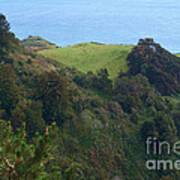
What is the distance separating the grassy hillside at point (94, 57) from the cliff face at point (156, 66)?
2.73m

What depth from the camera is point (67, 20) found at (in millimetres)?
151500

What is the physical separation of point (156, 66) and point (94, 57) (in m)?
14.1

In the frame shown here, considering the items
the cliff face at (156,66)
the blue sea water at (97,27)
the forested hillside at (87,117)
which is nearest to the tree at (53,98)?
the forested hillside at (87,117)

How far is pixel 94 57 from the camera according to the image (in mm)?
52750

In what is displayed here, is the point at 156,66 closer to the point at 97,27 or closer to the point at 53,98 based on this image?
the point at 53,98

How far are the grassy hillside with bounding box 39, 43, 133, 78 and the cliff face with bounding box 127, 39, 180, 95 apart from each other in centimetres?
273

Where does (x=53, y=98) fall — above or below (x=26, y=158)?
above

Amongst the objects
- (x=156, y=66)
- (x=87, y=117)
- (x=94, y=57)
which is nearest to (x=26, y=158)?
(x=87, y=117)

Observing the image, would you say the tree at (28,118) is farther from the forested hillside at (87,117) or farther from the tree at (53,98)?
the tree at (53,98)

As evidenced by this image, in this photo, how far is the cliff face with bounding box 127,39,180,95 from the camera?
4231 cm

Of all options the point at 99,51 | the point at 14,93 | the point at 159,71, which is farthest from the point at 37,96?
the point at 99,51

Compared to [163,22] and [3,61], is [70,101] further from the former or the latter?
[163,22]

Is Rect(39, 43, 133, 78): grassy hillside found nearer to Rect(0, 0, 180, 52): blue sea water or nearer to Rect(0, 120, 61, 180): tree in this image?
Rect(0, 120, 61, 180): tree

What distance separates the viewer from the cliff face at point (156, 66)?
42.3m
